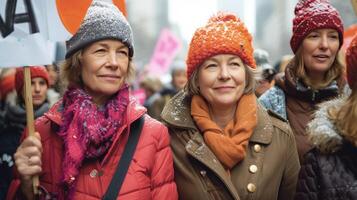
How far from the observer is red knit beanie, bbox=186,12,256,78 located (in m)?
4.11

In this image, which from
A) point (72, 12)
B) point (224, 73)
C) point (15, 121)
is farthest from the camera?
point (15, 121)

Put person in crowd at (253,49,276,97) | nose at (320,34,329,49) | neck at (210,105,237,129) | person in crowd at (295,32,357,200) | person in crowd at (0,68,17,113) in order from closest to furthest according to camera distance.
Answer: person in crowd at (295,32,357,200), neck at (210,105,237,129), nose at (320,34,329,49), person in crowd at (253,49,276,97), person in crowd at (0,68,17,113)

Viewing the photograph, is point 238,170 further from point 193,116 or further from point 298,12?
point 298,12

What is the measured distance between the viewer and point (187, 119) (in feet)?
13.7

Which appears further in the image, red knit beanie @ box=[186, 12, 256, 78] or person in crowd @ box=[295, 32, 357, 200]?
red knit beanie @ box=[186, 12, 256, 78]

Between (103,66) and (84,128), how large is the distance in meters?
0.40

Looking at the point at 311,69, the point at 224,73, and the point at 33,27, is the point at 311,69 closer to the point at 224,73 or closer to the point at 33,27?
the point at 224,73

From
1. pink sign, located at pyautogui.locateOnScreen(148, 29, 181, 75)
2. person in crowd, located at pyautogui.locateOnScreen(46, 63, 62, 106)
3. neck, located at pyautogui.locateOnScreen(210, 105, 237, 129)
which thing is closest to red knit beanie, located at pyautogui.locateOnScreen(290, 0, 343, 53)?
neck, located at pyautogui.locateOnScreen(210, 105, 237, 129)

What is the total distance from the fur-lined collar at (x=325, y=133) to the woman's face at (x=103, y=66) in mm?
1204

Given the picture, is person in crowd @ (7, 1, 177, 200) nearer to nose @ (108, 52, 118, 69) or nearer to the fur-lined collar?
nose @ (108, 52, 118, 69)

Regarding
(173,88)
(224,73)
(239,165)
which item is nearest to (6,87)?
(173,88)

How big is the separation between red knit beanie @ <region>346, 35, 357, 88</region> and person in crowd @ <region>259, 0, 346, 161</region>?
1326 millimetres

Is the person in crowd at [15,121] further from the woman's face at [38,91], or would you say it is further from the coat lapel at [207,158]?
the coat lapel at [207,158]

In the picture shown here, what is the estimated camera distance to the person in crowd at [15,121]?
5887 mm
